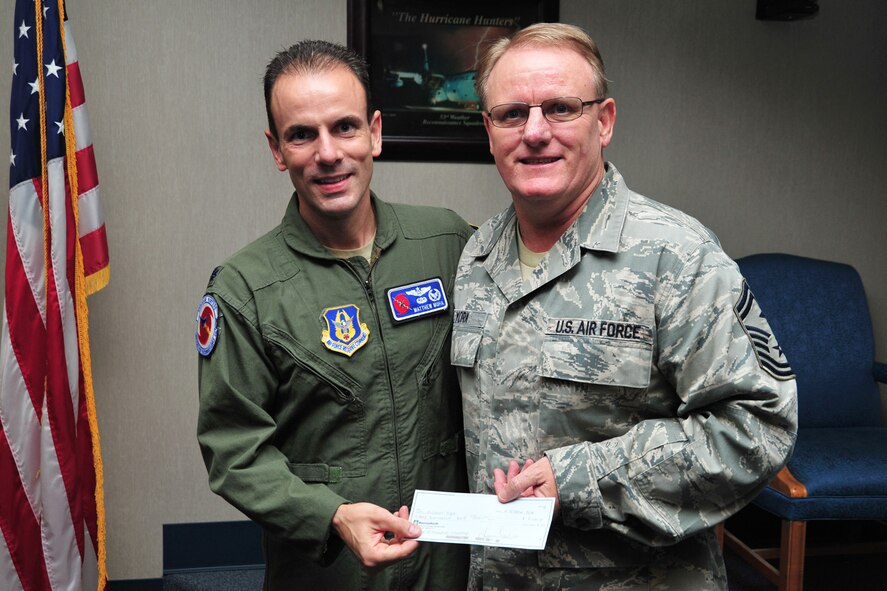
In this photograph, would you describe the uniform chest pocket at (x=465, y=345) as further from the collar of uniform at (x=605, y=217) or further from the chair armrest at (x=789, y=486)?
the chair armrest at (x=789, y=486)

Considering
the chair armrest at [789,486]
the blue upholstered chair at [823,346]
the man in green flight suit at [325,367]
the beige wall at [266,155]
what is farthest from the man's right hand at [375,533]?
the blue upholstered chair at [823,346]

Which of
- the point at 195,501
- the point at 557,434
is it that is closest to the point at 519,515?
the point at 557,434

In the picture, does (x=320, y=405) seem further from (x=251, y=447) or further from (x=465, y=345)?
(x=465, y=345)

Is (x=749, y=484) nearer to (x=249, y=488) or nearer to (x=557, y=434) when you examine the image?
(x=557, y=434)

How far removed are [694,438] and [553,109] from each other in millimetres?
564

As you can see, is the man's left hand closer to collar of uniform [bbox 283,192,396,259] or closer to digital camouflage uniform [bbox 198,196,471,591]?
digital camouflage uniform [bbox 198,196,471,591]

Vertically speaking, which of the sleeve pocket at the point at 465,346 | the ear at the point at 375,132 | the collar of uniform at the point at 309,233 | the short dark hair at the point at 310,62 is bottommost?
the sleeve pocket at the point at 465,346

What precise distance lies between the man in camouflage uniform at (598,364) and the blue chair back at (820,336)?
187 cm

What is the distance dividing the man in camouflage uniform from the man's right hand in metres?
0.16

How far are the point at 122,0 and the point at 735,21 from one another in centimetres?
234

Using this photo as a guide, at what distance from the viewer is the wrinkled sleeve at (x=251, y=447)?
1336 millimetres

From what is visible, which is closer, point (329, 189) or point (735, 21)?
point (329, 189)

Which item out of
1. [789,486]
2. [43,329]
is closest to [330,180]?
[43,329]

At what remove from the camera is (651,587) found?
4.13ft
